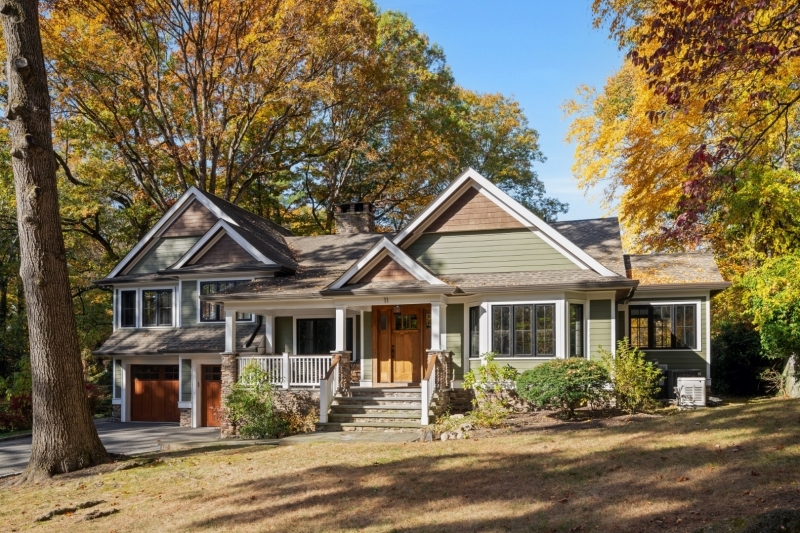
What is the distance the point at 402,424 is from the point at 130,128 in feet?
60.2

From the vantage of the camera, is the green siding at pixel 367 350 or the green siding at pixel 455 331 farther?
the green siding at pixel 367 350

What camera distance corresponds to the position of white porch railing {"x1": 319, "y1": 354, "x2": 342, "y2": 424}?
59.4 ft

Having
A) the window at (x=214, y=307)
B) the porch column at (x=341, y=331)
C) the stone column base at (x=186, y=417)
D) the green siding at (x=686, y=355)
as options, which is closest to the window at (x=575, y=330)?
the green siding at (x=686, y=355)

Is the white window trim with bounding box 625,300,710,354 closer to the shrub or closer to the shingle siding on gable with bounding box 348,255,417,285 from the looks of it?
the shrub

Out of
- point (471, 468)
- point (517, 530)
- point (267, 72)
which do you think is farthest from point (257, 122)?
point (517, 530)

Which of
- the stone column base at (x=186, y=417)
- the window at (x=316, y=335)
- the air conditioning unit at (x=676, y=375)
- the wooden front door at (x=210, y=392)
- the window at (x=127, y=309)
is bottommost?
the stone column base at (x=186, y=417)

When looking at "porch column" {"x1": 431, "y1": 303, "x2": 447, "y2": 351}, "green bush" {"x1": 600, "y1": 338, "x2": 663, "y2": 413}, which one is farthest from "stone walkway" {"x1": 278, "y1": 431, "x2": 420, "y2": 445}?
"green bush" {"x1": 600, "y1": 338, "x2": 663, "y2": 413}

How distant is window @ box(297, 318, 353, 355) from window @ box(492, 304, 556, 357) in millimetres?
4814

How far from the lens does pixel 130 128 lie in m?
29.5

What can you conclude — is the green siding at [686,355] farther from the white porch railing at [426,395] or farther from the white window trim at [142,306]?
the white window trim at [142,306]

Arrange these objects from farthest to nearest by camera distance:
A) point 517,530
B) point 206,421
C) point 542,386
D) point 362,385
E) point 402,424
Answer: point 206,421, point 362,385, point 402,424, point 542,386, point 517,530

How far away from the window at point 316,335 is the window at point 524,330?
4814 mm

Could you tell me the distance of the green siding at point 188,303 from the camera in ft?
79.0

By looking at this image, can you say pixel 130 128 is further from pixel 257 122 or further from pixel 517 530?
pixel 517 530
